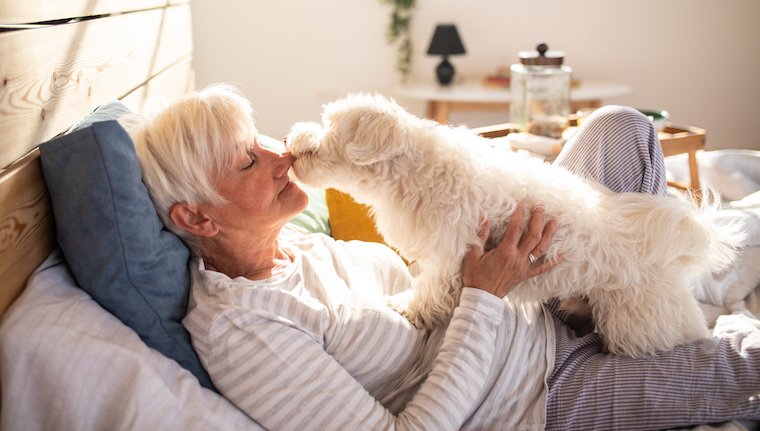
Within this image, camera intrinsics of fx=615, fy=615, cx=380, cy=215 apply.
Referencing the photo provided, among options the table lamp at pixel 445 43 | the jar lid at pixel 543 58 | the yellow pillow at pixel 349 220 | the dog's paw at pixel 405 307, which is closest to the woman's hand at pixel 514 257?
the dog's paw at pixel 405 307

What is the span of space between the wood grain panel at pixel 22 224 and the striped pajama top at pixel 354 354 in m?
0.33

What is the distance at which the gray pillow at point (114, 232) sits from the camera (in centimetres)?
122

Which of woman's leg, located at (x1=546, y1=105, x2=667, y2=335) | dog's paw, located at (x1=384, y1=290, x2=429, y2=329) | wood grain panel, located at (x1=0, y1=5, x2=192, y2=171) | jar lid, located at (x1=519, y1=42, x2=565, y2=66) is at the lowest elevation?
dog's paw, located at (x1=384, y1=290, x2=429, y2=329)

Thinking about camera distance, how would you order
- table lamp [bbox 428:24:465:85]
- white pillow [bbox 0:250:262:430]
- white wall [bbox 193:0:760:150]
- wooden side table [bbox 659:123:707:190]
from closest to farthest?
white pillow [bbox 0:250:262:430], wooden side table [bbox 659:123:707:190], table lamp [bbox 428:24:465:85], white wall [bbox 193:0:760:150]

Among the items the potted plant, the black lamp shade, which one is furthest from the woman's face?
the potted plant

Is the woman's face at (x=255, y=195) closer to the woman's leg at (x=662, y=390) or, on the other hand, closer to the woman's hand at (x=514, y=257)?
the woman's hand at (x=514, y=257)

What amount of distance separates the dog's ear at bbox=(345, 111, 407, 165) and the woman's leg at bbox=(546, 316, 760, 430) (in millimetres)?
689

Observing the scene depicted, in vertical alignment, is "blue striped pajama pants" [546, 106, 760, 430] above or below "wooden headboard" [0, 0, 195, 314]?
below

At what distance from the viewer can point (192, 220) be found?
4.72ft

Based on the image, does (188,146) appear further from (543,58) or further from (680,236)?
(543,58)

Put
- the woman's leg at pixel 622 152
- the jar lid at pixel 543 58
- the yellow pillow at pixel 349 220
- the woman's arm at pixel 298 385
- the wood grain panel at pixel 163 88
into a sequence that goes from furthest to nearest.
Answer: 1. the jar lid at pixel 543 58
2. the yellow pillow at pixel 349 220
3. the wood grain panel at pixel 163 88
4. the woman's leg at pixel 622 152
5. the woman's arm at pixel 298 385

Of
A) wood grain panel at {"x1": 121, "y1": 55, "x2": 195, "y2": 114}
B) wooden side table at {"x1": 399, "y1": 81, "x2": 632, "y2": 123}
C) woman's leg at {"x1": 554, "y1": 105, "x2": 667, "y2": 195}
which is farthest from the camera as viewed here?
wooden side table at {"x1": 399, "y1": 81, "x2": 632, "y2": 123}

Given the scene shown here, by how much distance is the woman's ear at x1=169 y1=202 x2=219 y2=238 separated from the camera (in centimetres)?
141

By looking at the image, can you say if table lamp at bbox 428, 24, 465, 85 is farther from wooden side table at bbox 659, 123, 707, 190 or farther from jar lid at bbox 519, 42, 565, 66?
wooden side table at bbox 659, 123, 707, 190
